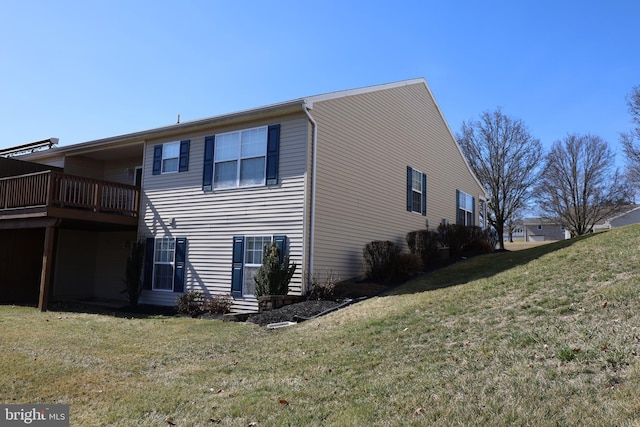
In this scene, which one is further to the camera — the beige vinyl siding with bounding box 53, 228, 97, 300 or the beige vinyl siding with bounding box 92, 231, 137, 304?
the beige vinyl siding with bounding box 53, 228, 97, 300

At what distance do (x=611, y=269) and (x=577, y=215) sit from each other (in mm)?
32017

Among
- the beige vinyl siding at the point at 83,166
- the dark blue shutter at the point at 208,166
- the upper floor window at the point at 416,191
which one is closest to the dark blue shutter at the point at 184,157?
the dark blue shutter at the point at 208,166

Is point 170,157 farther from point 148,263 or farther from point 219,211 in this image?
point 148,263

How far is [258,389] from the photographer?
5.61 metres

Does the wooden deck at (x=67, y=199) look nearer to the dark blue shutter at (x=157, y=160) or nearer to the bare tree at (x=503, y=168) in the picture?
the dark blue shutter at (x=157, y=160)

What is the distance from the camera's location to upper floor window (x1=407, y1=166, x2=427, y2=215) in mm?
16969

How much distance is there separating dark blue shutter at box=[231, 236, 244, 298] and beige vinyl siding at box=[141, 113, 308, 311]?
0.18 m

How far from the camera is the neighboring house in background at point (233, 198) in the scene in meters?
12.4

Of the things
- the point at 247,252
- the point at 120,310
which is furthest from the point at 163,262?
the point at 247,252

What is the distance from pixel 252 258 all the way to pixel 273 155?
2.74m

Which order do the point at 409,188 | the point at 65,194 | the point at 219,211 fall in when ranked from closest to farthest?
the point at 65,194 < the point at 219,211 < the point at 409,188

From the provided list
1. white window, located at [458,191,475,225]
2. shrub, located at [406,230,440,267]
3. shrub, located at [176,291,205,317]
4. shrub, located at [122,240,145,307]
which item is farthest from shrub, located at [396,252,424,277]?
white window, located at [458,191,475,225]

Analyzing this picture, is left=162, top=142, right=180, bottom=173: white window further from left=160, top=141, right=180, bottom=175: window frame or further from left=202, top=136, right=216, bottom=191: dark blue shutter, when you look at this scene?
left=202, top=136, right=216, bottom=191: dark blue shutter

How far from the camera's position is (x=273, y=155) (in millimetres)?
12617
